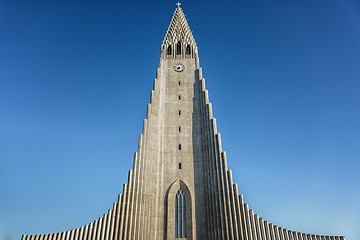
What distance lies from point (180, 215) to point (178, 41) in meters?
26.7

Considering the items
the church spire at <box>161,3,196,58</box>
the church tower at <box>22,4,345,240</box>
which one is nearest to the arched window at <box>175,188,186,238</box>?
the church tower at <box>22,4,345,240</box>

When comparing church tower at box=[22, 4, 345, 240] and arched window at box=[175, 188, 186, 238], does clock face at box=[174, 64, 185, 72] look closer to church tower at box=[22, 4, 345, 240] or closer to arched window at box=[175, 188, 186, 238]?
church tower at box=[22, 4, 345, 240]

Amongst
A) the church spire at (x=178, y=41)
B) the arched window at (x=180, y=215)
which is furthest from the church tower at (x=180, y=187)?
the church spire at (x=178, y=41)

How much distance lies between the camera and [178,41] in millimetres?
42312

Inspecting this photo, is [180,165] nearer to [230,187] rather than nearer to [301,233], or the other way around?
[230,187]

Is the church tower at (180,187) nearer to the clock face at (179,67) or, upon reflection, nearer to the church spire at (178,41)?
the clock face at (179,67)

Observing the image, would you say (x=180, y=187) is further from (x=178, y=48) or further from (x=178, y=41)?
(x=178, y=41)

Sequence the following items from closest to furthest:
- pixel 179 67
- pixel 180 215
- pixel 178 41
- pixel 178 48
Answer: pixel 180 215
pixel 179 67
pixel 178 48
pixel 178 41

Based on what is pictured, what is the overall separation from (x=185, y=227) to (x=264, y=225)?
7850 mm

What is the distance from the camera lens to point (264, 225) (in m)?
25.8

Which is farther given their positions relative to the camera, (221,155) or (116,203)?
(221,155)

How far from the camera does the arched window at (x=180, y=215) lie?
89.1 ft

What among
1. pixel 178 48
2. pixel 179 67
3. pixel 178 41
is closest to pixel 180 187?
pixel 179 67

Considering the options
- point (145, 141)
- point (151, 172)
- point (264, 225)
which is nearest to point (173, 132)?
point (145, 141)
